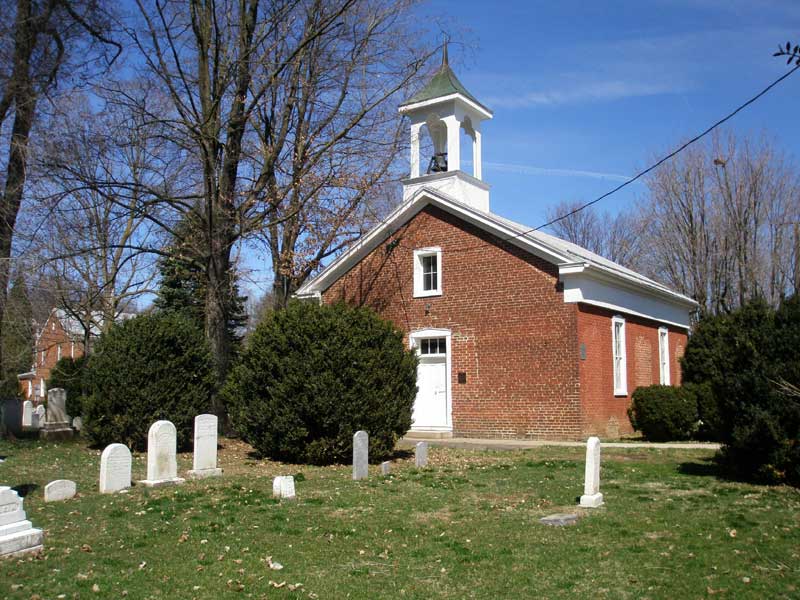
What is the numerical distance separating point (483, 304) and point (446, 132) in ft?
20.1

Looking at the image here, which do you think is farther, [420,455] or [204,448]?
[420,455]

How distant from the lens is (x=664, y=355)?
86.8ft

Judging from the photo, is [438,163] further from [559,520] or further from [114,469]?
[559,520]

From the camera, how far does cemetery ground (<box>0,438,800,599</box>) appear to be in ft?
22.5

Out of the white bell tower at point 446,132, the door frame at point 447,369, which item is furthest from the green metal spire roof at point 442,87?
the door frame at point 447,369

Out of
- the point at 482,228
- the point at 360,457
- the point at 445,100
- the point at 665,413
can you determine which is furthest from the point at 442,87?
the point at 360,457

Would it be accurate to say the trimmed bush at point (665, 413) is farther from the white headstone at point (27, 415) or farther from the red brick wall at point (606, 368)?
the white headstone at point (27, 415)

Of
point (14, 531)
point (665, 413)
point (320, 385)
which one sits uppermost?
point (320, 385)

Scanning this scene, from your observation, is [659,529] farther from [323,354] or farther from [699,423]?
[699,423]

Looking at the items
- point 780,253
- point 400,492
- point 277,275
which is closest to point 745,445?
point 400,492

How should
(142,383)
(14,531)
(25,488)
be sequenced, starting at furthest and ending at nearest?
(142,383) → (25,488) → (14,531)

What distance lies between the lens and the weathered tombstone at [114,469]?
446 inches

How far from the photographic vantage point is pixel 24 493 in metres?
11.0

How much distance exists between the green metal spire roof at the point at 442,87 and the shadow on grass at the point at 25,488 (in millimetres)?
15708
